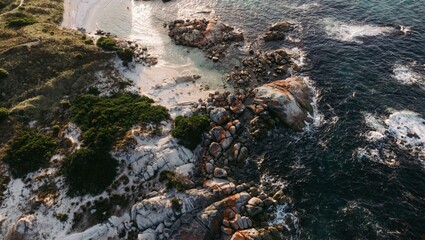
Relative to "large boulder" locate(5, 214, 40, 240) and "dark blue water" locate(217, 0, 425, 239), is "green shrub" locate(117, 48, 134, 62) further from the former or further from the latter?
"large boulder" locate(5, 214, 40, 240)

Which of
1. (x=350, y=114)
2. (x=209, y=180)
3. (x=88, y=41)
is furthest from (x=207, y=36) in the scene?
(x=209, y=180)

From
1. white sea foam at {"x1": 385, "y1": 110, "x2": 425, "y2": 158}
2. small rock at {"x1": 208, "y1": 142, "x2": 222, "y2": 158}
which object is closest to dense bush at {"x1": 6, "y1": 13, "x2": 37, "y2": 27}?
small rock at {"x1": 208, "y1": 142, "x2": 222, "y2": 158}

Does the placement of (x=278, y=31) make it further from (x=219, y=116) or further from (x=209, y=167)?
(x=209, y=167)

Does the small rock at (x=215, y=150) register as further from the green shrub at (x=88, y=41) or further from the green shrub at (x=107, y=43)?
the green shrub at (x=88, y=41)

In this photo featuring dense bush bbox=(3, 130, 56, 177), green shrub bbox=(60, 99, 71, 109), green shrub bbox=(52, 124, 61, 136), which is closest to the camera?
dense bush bbox=(3, 130, 56, 177)

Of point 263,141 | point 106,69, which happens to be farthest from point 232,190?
point 106,69
